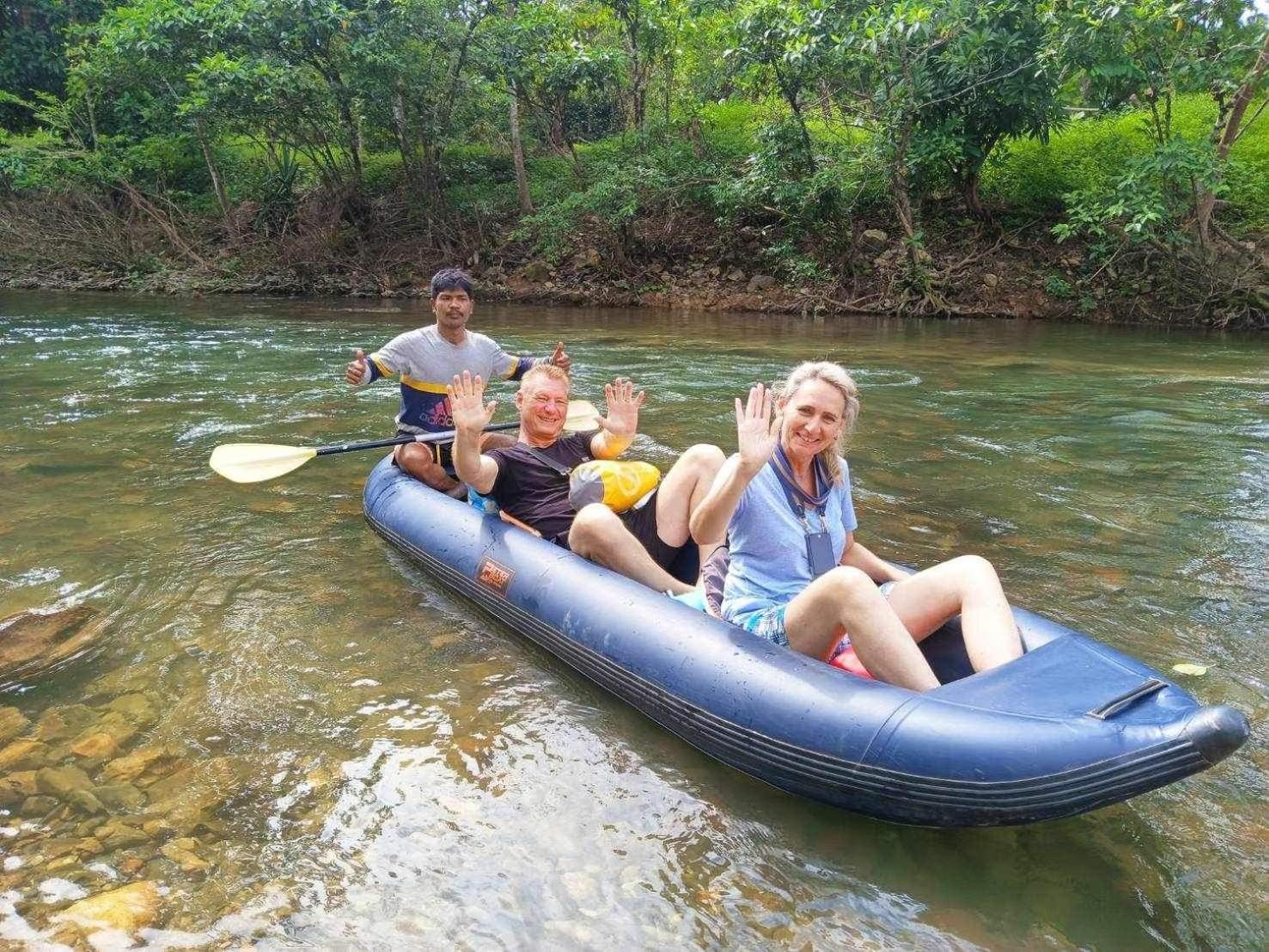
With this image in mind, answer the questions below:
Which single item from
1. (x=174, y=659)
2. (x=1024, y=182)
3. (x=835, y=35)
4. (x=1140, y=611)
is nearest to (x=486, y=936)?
(x=174, y=659)

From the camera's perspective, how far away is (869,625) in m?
2.25

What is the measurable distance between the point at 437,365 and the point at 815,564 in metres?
2.55

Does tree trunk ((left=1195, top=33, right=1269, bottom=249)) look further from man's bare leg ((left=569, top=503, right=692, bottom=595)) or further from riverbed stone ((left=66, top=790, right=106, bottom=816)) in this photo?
riverbed stone ((left=66, top=790, right=106, bottom=816))

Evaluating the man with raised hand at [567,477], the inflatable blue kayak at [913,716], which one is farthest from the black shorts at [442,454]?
the inflatable blue kayak at [913,716]

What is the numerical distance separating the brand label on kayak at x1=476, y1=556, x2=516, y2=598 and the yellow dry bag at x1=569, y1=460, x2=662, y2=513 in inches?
13.6

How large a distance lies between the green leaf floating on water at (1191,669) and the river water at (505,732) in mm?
32

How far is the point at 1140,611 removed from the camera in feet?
11.0

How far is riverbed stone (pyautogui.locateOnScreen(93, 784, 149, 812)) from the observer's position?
2295mm

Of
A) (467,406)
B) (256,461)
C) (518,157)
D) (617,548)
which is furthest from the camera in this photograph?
(518,157)

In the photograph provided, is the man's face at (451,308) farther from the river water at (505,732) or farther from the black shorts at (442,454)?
the river water at (505,732)

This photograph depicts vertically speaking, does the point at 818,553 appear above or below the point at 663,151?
below

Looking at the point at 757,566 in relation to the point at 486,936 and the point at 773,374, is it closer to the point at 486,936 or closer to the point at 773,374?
the point at 486,936

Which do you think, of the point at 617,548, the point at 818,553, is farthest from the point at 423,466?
the point at 818,553

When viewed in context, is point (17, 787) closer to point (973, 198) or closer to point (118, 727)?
point (118, 727)
